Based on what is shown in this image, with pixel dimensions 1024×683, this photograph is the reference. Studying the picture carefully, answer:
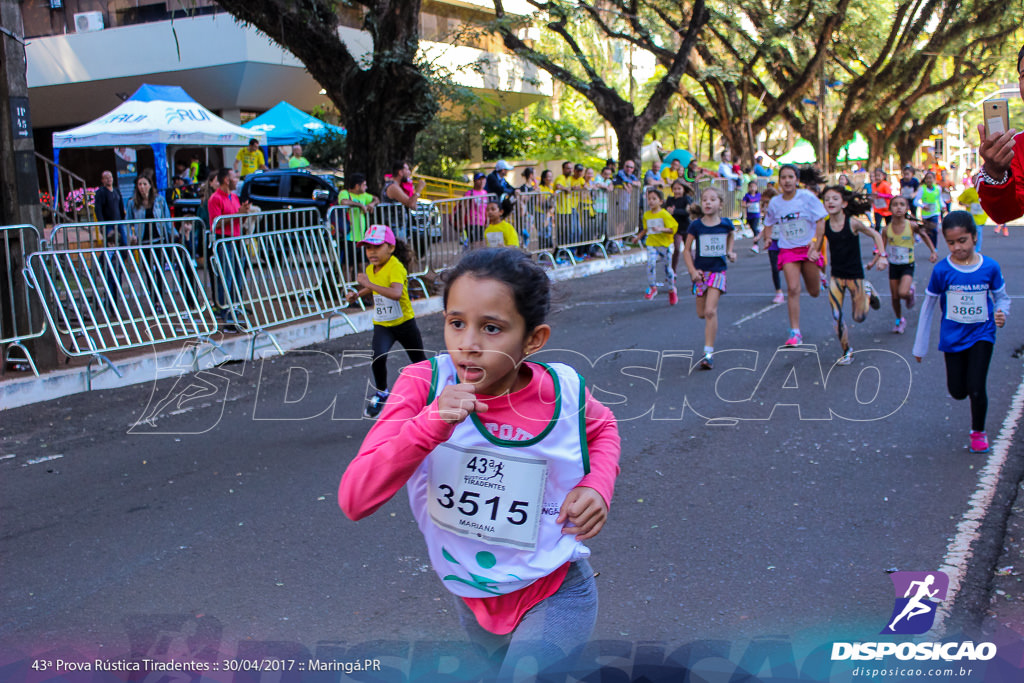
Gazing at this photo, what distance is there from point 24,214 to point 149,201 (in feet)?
18.8

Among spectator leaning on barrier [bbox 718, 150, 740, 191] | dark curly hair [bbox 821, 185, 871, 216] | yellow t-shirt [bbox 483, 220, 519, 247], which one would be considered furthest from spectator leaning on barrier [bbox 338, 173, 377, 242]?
spectator leaning on barrier [bbox 718, 150, 740, 191]

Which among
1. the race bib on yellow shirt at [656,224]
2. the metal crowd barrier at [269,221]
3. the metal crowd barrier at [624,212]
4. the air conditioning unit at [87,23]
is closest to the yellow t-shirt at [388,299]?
the metal crowd barrier at [269,221]

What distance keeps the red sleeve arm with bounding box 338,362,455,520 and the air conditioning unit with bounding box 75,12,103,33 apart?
28.7 meters

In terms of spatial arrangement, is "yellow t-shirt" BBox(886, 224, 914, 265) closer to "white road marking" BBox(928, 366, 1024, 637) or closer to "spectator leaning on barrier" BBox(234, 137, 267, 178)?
"white road marking" BBox(928, 366, 1024, 637)

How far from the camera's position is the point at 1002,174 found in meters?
3.08

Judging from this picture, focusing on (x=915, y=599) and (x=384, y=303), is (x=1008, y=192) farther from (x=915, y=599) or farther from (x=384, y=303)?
(x=384, y=303)

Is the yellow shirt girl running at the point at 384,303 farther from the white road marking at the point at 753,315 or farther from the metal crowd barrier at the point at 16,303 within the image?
the white road marking at the point at 753,315

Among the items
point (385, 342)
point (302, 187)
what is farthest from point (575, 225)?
point (385, 342)

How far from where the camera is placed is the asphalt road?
3.92 metres

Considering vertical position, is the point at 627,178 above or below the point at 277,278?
above

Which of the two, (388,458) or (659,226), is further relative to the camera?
(659,226)

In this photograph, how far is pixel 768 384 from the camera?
27.9 ft

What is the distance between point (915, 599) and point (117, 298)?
803cm

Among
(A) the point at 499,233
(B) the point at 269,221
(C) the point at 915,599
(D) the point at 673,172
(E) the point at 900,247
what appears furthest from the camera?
(D) the point at 673,172
